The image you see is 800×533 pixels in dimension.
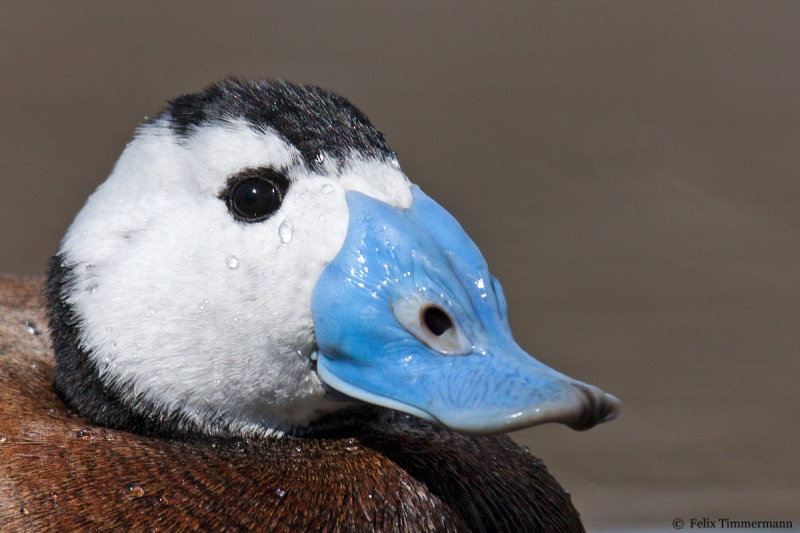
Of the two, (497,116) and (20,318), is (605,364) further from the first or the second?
(20,318)

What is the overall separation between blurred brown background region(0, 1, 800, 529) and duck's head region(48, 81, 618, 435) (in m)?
2.55

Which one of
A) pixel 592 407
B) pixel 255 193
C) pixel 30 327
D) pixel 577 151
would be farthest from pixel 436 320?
pixel 577 151

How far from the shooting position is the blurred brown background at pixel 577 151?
16.2 feet

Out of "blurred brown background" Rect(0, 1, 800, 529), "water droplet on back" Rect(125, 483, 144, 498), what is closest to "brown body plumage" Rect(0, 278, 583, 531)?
"water droplet on back" Rect(125, 483, 144, 498)

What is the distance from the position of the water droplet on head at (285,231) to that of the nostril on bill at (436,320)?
321mm

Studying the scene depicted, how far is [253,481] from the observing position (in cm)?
227

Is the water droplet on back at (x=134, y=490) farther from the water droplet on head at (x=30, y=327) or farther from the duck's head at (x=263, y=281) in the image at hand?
the water droplet on head at (x=30, y=327)

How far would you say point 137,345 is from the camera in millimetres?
2285

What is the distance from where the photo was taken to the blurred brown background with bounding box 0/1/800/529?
195 inches

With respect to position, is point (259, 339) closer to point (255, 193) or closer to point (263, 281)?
point (263, 281)

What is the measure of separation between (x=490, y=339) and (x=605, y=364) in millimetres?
2995

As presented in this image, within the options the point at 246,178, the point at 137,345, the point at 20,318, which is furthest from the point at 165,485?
the point at 20,318

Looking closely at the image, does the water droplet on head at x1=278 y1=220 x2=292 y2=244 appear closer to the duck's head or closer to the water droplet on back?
the duck's head

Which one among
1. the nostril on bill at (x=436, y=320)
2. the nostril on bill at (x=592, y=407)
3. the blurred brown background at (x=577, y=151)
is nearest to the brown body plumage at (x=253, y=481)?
the nostril on bill at (x=436, y=320)
